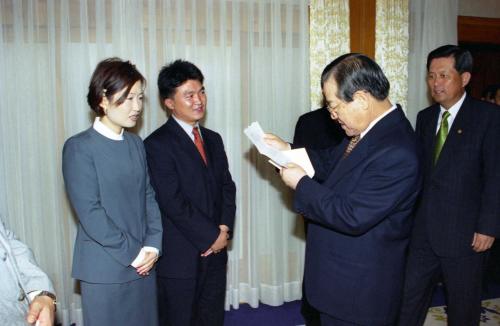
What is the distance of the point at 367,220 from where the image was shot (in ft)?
5.13

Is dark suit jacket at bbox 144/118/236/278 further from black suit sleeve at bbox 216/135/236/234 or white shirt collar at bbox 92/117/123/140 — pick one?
white shirt collar at bbox 92/117/123/140

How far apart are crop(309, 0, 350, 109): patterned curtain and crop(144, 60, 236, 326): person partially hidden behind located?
1.24m

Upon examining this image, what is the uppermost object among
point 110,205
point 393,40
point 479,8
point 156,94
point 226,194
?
point 479,8

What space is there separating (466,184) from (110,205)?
6.36ft

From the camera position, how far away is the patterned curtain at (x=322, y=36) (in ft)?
11.2

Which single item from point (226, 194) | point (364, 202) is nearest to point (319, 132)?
point (226, 194)

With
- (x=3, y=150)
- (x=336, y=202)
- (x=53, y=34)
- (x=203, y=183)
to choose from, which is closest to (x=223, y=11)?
(x=53, y=34)

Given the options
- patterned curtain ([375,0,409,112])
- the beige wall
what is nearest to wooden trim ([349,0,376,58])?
patterned curtain ([375,0,409,112])

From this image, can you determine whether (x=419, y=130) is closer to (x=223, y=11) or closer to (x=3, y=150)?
(x=223, y=11)

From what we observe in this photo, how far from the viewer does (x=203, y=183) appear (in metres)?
2.37

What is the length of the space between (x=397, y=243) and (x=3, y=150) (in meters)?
2.54

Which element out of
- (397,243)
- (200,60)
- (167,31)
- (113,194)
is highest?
(167,31)

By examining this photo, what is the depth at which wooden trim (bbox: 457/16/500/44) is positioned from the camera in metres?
3.97

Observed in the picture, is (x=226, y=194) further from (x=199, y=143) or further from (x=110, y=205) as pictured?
(x=110, y=205)
